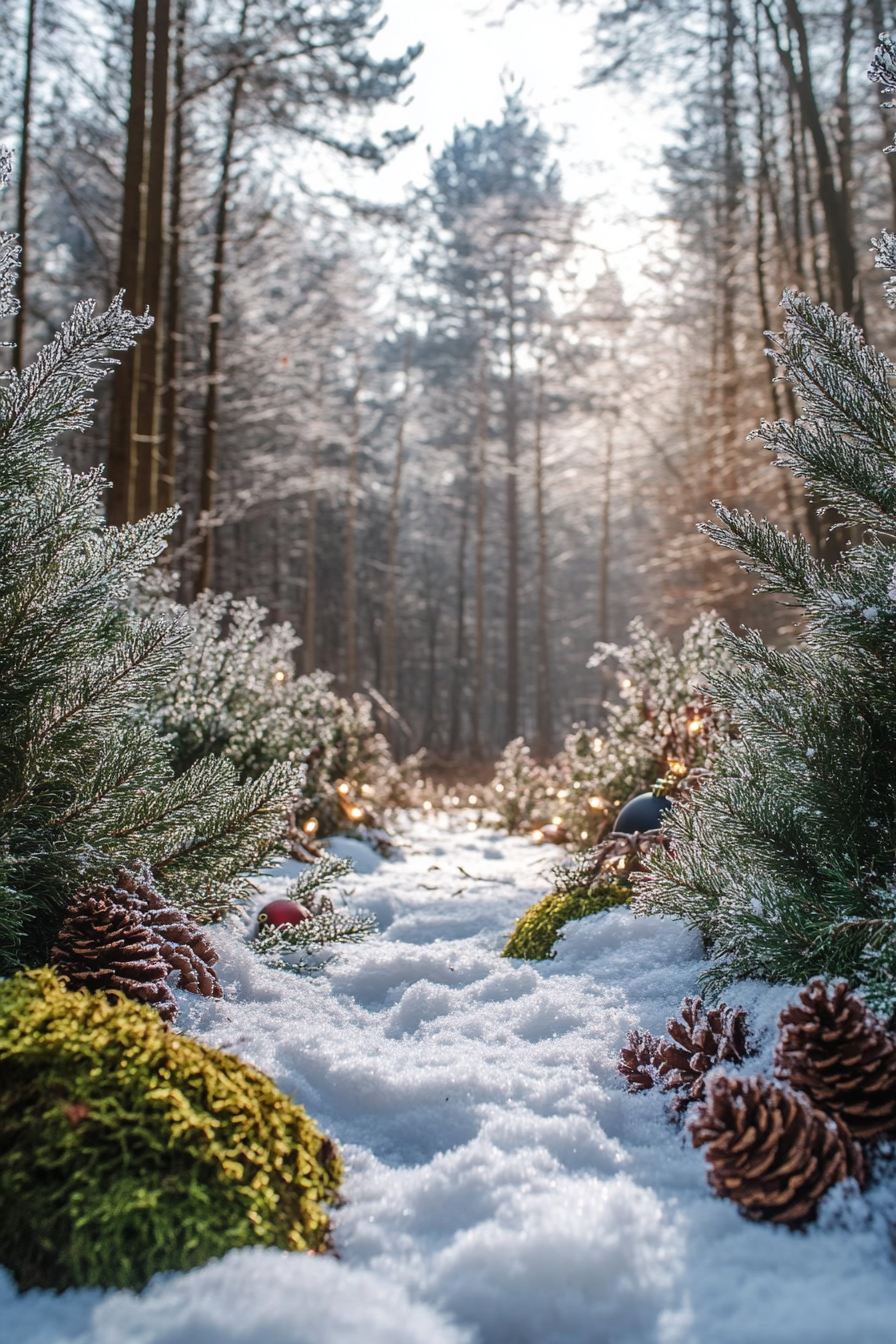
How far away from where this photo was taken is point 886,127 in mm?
11141

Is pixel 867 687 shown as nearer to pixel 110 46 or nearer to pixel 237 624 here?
pixel 237 624

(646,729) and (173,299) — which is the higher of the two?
(173,299)

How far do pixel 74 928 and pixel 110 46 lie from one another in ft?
43.5

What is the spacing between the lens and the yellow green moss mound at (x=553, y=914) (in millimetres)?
3379

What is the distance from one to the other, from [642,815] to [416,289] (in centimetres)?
2514

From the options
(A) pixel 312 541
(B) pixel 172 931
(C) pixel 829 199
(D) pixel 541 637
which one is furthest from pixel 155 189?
(D) pixel 541 637

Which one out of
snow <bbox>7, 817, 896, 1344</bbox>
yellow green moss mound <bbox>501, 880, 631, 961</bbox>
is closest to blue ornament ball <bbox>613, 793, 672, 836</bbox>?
yellow green moss mound <bbox>501, 880, 631, 961</bbox>

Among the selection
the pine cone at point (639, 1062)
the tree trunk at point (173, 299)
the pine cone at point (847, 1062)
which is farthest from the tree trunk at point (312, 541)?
the pine cone at point (847, 1062)

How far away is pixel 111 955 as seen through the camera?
7.07 feet

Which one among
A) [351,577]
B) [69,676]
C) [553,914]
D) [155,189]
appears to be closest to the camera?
[69,676]

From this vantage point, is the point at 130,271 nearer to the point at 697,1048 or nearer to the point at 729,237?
the point at 697,1048

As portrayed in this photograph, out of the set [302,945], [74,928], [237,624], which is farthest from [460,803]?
[74,928]

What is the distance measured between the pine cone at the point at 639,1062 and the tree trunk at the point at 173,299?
8.47 meters

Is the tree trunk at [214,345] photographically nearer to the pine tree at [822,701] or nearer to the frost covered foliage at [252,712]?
the frost covered foliage at [252,712]
